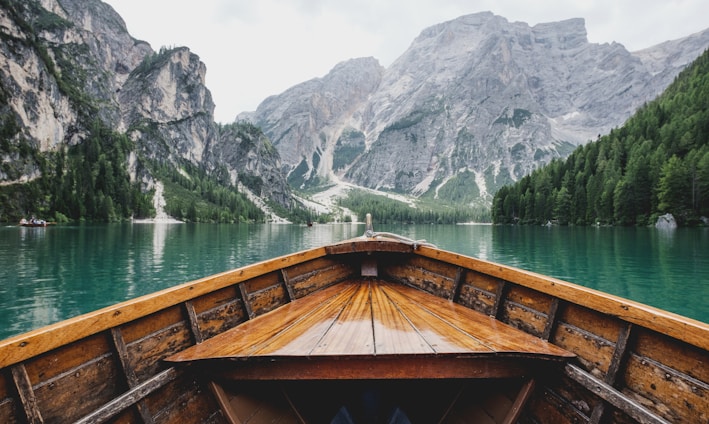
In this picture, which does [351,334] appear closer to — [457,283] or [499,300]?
[499,300]

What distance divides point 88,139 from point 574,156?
210 metres

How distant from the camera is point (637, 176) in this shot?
7894 centimetres

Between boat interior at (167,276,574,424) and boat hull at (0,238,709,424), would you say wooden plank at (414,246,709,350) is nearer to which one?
boat hull at (0,238,709,424)

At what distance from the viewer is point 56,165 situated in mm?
137750

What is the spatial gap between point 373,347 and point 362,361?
0.76 feet

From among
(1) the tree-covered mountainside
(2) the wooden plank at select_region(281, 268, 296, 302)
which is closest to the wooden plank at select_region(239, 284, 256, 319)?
(2) the wooden plank at select_region(281, 268, 296, 302)

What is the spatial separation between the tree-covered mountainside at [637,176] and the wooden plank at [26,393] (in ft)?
311

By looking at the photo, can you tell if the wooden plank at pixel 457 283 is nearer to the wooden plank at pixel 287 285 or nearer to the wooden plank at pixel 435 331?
the wooden plank at pixel 435 331

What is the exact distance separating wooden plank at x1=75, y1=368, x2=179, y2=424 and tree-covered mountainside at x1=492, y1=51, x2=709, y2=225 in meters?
93.8

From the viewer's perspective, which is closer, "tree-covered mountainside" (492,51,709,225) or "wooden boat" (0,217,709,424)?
"wooden boat" (0,217,709,424)

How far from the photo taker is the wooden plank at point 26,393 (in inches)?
116

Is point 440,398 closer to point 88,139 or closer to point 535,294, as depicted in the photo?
point 535,294

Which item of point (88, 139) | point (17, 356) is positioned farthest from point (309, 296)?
point (88, 139)

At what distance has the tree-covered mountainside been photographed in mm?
69375
